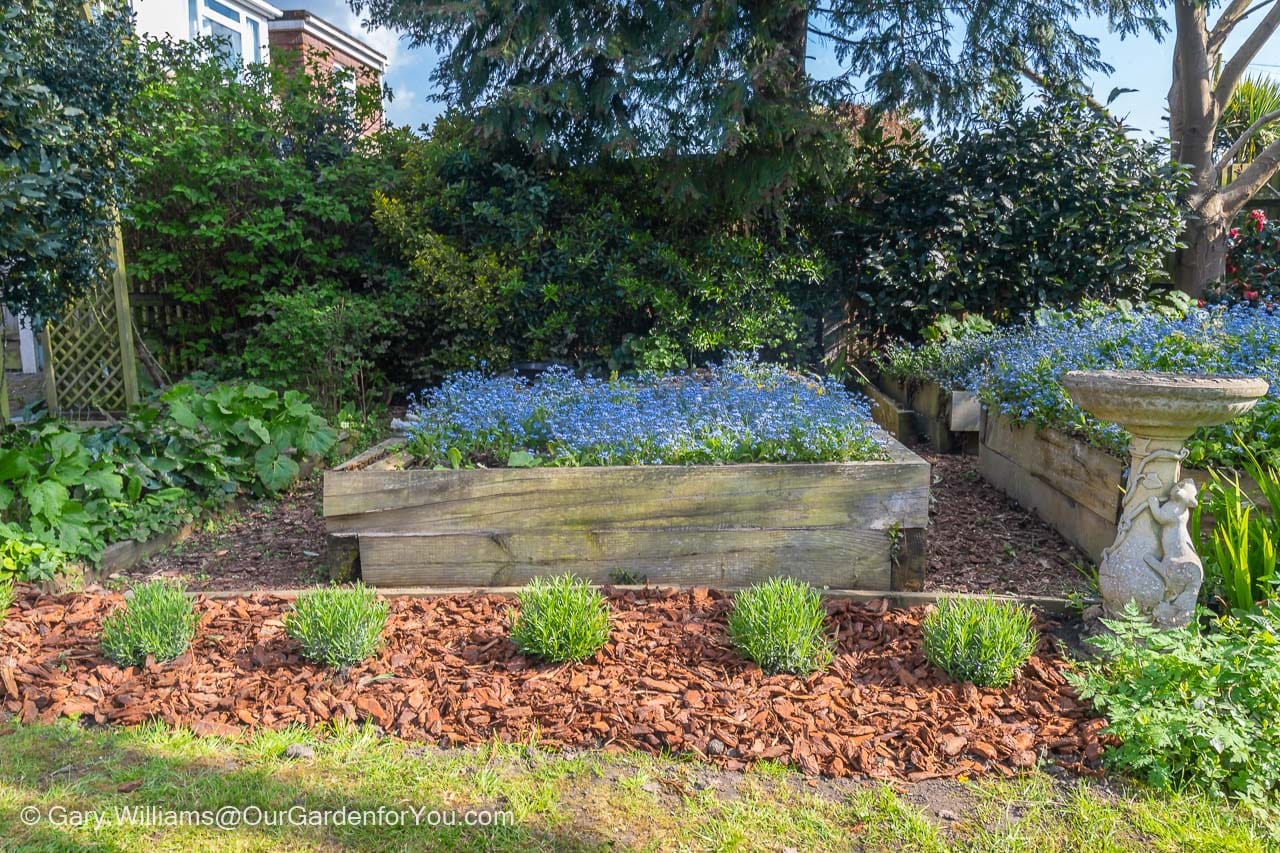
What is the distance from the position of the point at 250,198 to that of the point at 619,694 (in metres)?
6.38

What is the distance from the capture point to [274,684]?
2.74 m

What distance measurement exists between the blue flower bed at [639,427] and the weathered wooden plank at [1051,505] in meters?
1.01

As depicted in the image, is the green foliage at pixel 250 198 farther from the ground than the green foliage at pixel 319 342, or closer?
farther from the ground

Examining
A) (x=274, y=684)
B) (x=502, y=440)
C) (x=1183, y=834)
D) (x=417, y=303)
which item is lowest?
(x=1183, y=834)

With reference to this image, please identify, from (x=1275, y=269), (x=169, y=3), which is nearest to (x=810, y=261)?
(x=1275, y=269)

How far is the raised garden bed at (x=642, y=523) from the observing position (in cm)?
342

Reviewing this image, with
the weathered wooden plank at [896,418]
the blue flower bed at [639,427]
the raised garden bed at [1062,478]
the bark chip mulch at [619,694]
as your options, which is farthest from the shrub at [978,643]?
the weathered wooden plank at [896,418]

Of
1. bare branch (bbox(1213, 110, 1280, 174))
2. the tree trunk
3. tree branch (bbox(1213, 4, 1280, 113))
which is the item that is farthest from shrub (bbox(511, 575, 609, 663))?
tree branch (bbox(1213, 4, 1280, 113))

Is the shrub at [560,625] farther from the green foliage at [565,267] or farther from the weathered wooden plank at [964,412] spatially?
the green foliage at [565,267]

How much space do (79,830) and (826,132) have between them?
565 centimetres

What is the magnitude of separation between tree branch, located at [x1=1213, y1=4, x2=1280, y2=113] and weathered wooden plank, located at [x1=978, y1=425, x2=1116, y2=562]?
6103 mm

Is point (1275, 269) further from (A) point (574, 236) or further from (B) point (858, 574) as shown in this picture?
(B) point (858, 574)

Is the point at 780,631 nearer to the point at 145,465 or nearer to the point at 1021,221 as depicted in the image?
the point at 145,465

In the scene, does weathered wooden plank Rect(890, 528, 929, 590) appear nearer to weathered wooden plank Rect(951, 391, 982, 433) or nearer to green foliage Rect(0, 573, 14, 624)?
weathered wooden plank Rect(951, 391, 982, 433)
